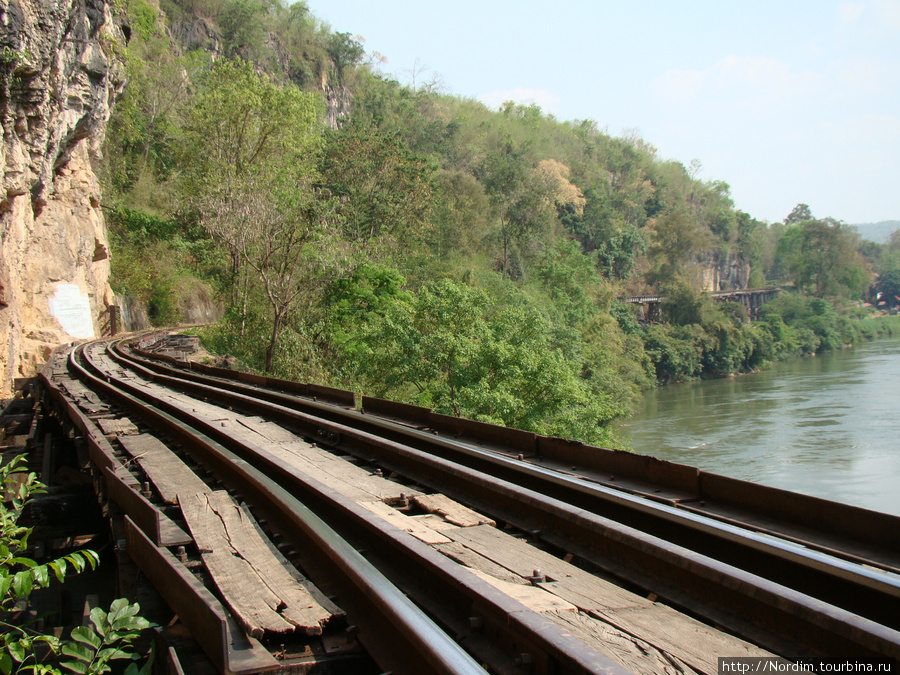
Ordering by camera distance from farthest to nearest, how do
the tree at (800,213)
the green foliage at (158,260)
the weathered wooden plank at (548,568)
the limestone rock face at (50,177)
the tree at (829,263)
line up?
the tree at (800,213) < the tree at (829,263) < the green foliage at (158,260) < the limestone rock face at (50,177) < the weathered wooden plank at (548,568)

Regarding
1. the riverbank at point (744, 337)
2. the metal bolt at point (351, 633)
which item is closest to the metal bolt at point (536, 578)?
the metal bolt at point (351, 633)

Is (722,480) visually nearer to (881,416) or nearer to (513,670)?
(513,670)

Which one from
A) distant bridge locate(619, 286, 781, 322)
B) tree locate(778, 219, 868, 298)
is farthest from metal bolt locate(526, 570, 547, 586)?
tree locate(778, 219, 868, 298)

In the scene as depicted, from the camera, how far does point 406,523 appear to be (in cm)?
346

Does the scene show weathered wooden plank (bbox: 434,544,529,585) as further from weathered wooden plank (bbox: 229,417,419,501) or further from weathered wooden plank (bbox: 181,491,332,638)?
weathered wooden plank (bbox: 229,417,419,501)

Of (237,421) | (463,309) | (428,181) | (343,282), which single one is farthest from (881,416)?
(237,421)

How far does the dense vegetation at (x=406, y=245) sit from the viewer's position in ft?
64.6

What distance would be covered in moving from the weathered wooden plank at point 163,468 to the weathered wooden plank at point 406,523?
1.18 meters

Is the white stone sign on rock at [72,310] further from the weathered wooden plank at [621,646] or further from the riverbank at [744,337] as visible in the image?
the riverbank at [744,337]

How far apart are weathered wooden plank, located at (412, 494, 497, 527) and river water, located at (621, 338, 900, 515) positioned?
44.4 feet

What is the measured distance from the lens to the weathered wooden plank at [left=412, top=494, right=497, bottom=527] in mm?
3559

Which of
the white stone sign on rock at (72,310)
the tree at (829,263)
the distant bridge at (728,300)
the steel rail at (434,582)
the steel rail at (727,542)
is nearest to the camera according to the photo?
the steel rail at (434,582)

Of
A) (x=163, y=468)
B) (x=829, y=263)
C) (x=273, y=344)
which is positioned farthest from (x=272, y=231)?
(x=829, y=263)

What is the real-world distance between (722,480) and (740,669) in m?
1.53
